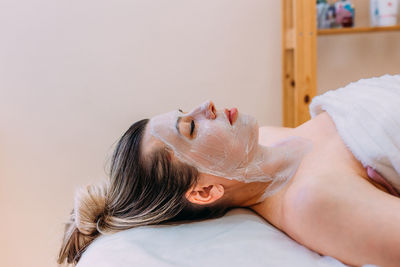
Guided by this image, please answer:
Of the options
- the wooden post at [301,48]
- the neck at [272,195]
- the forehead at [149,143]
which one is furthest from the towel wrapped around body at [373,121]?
the wooden post at [301,48]

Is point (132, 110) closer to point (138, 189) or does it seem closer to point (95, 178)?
point (95, 178)

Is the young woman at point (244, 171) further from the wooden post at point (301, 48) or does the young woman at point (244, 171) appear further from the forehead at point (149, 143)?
the wooden post at point (301, 48)

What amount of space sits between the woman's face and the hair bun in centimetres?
26

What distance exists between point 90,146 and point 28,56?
0.47 m

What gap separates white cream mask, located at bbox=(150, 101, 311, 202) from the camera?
106 centimetres

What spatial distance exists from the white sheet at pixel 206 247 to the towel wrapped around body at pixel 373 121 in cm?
28

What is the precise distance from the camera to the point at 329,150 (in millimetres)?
1084

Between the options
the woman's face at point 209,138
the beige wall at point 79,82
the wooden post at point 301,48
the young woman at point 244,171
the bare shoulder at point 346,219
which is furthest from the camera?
the wooden post at point 301,48

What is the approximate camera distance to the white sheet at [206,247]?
0.87m

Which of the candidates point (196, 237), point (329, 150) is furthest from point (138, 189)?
point (329, 150)

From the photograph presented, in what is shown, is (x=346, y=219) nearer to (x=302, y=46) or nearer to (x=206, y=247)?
(x=206, y=247)

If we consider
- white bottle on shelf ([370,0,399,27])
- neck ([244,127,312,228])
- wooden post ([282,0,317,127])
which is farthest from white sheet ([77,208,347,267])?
white bottle on shelf ([370,0,399,27])

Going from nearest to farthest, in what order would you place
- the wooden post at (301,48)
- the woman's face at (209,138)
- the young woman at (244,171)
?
the young woman at (244,171) → the woman's face at (209,138) → the wooden post at (301,48)

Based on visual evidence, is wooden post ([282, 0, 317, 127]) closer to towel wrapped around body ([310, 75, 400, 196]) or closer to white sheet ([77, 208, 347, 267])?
towel wrapped around body ([310, 75, 400, 196])
